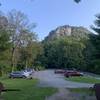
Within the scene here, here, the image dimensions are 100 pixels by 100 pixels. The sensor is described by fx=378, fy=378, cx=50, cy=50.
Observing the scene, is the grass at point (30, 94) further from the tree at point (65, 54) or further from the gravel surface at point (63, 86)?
the tree at point (65, 54)

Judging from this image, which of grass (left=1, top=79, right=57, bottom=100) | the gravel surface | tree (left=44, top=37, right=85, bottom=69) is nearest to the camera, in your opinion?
the gravel surface

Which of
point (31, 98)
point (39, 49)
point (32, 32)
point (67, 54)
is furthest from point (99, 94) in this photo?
point (67, 54)

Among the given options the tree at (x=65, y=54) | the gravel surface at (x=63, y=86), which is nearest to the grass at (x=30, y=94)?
the gravel surface at (x=63, y=86)

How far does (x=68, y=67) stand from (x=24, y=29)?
6174 centimetres

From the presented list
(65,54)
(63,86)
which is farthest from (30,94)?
(65,54)

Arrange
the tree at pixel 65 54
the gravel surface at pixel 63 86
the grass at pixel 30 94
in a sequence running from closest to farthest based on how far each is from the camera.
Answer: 1. the gravel surface at pixel 63 86
2. the grass at pixel 30 94
3. the tree at pixel 65 54

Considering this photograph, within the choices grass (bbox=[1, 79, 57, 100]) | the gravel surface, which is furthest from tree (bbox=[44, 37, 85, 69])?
grass (bbox=[1, 79, 57, 100])

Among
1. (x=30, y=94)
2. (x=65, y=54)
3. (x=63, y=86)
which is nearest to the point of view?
(x=30, y=94)

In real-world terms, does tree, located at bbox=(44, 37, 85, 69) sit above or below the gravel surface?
above

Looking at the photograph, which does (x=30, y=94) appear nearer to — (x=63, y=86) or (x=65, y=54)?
(x=63, y=86)

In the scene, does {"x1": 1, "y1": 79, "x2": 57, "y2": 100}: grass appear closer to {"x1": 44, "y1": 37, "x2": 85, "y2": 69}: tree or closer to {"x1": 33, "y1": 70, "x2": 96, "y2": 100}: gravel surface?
{"x1": 33, "y1": 70, "x2": 96, "y2": 100}: gravel surface

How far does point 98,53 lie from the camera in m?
38.8

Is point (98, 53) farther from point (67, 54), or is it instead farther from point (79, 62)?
point (67, 54)

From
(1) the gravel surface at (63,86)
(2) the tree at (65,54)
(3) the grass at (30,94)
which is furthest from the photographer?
(2) the tree at (65,54)
